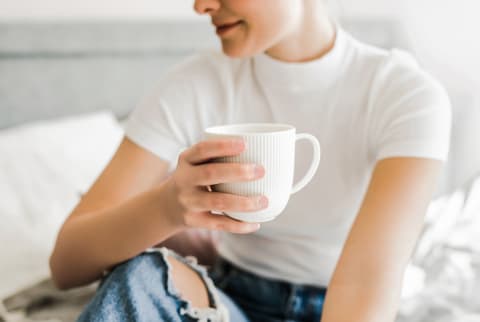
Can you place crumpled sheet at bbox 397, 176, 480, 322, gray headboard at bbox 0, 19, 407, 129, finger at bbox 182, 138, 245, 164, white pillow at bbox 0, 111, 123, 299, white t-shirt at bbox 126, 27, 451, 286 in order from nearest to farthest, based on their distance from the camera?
finger at bbox 182, 138, 245, 164, white t-shirt at bbox 126, 27, 451, 286, crumpled sheet at bbox 397, 176, 480, 322, white pillow at bbox 0, 111, 123, 299, gray headboard at bbox 0, 19, 407, 129

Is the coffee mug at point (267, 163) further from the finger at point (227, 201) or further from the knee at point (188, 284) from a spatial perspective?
the knee at point (188, 284)

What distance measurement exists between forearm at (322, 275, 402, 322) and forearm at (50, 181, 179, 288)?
0.74 ft

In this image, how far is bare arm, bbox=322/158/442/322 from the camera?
758mm

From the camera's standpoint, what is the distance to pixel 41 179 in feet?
4.78

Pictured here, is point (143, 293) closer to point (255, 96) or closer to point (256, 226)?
point (256, 226)

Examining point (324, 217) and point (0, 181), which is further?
point (0, 181)

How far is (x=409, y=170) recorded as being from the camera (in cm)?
80

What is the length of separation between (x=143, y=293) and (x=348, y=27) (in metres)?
1.55

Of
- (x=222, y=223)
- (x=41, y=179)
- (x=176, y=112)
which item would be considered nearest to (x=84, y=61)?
(x=41, y=179)

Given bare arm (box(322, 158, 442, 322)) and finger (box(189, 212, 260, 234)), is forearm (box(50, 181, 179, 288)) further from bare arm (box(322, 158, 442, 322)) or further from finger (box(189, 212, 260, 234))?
bare arm (box(322, 158, 442, 322))

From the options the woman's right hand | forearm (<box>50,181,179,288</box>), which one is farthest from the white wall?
the woman's right hand

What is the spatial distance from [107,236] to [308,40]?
1.49 ft

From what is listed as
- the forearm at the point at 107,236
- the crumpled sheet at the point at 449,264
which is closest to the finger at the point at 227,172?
the forearm at the point at 107,236

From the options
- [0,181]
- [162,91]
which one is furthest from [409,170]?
[0,181]
